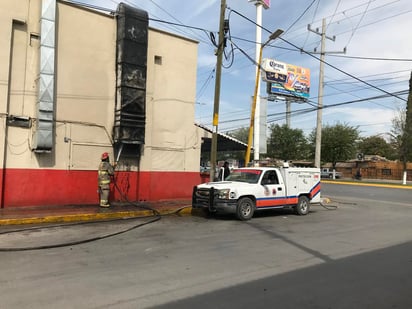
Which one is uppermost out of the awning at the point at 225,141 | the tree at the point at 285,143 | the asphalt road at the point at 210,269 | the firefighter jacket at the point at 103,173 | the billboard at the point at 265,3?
the billboard at the point at 265,3

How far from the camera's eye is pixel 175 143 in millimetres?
16984

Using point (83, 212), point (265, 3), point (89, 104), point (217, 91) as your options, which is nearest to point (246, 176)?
point (217, 91)

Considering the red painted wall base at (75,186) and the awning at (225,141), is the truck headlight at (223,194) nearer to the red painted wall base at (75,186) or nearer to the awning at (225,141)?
the red painted wall base at (75,186)

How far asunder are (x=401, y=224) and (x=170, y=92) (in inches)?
393

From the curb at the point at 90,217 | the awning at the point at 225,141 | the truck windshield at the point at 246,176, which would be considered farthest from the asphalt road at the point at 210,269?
the awning at the point at 225,141

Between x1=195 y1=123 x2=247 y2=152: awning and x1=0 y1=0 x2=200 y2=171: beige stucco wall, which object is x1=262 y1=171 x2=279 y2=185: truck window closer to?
x1=0 y1=0 x2=200 y2=171: beige stucco wall

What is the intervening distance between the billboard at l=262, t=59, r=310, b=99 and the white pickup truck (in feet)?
38.9

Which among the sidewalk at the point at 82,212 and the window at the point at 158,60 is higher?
the window at the point at 158,60

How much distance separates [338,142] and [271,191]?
4322cm

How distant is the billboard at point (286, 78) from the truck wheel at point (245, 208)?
14041mm

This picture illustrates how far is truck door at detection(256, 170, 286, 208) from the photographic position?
13.5 meters

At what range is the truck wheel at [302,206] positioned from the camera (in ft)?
48.8

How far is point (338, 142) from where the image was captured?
2127 inches

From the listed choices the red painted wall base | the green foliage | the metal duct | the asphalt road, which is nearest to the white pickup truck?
the asphalt road
